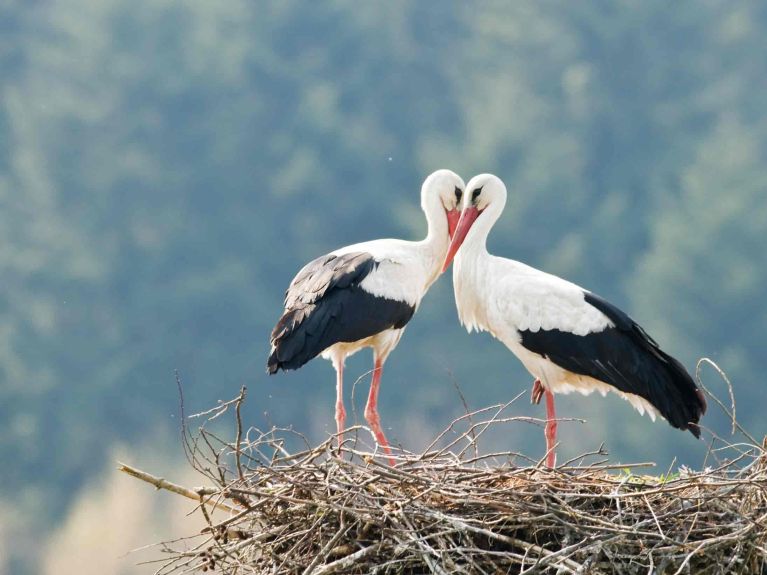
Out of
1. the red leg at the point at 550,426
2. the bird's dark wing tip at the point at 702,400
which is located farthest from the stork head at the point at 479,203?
the bird's dark wing tip at the point at 702,400

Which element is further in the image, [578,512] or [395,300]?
[395,300]

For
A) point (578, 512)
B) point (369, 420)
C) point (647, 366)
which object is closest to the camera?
point (578, 512)

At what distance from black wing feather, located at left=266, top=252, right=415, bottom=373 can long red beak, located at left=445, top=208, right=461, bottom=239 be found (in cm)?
60

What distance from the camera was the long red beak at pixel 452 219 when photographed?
7574 millimetres

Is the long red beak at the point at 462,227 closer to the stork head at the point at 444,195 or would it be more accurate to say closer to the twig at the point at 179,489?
the stork head at the point at 444,195

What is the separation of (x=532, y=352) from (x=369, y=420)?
3.13ft

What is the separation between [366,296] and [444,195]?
3.03ft

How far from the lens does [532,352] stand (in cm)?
696

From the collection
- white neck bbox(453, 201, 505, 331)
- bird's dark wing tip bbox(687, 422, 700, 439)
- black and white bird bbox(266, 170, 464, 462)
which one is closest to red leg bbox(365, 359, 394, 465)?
black and white bird bbox(266, 170, 464, 462)

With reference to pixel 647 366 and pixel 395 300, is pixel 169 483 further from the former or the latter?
pixel 647 366

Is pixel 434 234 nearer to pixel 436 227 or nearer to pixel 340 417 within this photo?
pixel 436 227

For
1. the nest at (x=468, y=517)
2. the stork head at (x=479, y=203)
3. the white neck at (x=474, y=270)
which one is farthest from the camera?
the stork head at (x=479, y=203)

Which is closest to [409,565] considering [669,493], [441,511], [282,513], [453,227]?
[441,511]

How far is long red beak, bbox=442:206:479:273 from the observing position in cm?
740
